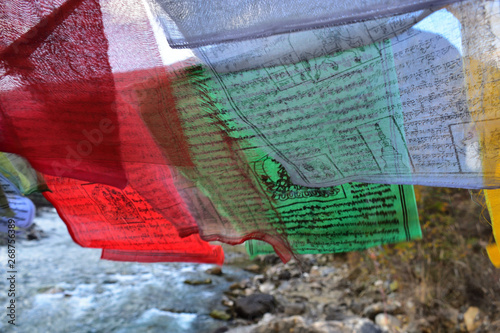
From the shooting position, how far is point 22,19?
70cm

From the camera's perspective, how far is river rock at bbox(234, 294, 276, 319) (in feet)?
9.36

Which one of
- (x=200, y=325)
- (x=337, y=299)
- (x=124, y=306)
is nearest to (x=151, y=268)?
(x=124, y=306)

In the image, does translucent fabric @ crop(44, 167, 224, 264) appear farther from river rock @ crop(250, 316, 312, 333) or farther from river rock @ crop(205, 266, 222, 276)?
river rock @ crop(205, 266, 222, 276)

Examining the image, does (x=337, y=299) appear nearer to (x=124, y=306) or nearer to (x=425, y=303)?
(x=425, y=303)

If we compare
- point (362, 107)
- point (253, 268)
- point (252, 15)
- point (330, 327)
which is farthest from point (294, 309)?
point (252, 15)

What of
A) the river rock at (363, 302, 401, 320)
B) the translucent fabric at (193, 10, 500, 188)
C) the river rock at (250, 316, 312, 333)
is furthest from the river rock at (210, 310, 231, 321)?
A: the translucent fabric at (193, 10, 500, 188)

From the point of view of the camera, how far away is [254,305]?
2.89 metres

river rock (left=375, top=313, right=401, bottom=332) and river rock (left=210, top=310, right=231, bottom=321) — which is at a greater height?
river rock (left=210, top=310, right=231, bottom=321)

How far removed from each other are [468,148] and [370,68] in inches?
8.3
